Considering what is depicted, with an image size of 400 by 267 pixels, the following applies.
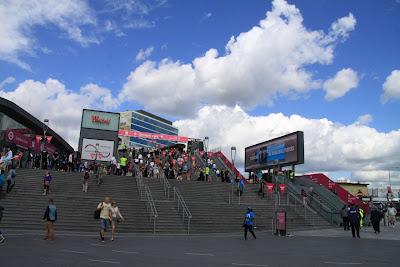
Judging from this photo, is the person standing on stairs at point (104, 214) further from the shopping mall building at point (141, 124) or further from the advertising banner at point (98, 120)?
the shopping mall building at point (141, 124)

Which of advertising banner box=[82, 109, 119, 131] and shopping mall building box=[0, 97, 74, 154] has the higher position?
advertising banner box=[82, 109, 119, 131]

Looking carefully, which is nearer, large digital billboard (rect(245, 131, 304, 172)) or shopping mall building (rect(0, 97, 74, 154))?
shopping mall building (rect(0, 97, 74, 154))

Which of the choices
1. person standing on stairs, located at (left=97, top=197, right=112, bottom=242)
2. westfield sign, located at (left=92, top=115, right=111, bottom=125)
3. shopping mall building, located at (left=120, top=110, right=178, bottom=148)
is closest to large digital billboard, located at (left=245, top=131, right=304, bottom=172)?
westfield sign, located at (left=92, top=115, right=111, bottom=125)

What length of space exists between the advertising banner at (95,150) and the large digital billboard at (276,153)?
1568 cm

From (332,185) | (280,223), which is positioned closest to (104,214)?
(280,223)

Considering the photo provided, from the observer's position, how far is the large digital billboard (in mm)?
38219

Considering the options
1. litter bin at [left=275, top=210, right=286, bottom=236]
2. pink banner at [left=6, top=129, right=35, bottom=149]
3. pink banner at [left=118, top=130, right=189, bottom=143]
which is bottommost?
litter bin at [left=275, top=210, right=286, bottom=236]

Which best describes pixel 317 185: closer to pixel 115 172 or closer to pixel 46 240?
pixel 115 172

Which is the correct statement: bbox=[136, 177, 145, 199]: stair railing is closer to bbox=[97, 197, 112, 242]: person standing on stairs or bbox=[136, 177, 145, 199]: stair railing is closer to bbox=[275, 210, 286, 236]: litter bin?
bbox=[275, 210, 286, 236]: litter bin

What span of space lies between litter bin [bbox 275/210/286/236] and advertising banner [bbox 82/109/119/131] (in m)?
25.4

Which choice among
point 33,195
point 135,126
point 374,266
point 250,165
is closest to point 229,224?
point 33,195

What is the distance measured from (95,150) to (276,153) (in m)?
17.3

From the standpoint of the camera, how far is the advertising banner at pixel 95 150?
131 feet

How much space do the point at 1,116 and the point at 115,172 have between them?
10421 mm
